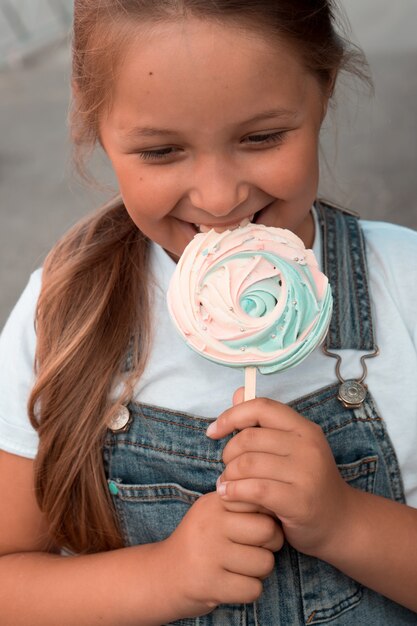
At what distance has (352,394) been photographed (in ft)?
6.79

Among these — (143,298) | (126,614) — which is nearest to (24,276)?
(143,298)

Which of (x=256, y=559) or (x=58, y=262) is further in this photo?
(x=58, y=262)

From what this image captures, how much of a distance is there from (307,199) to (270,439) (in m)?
0.50

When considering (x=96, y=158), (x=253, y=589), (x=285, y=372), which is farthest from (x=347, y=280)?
(x=96, y=158)

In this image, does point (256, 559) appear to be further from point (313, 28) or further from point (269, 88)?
point (313, 28)

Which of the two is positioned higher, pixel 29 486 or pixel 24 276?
pixel 24 276

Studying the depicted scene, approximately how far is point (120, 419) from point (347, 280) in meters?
0.57

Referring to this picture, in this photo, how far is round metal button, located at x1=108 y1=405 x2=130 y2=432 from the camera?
2111 mm

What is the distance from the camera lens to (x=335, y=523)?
1.85 m

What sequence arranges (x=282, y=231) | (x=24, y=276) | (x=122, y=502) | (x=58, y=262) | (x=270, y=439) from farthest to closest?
1. (x=24, y=276)
2. (x=58, y=262)
3. (x=122, y=502)
4. (x=282, y=231)
5. (x=270, y=439)

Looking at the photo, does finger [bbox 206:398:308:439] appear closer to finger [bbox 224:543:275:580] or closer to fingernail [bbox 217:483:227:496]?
fingernail [bbox 217:483:227:496]

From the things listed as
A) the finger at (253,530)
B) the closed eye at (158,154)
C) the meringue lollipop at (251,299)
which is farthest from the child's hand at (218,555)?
the closed eye at (158,154)

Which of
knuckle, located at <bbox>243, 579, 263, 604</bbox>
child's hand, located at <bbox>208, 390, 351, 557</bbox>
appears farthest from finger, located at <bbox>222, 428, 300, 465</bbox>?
knuckle, located at <bbox>243, 579, 263, 604</bbox>

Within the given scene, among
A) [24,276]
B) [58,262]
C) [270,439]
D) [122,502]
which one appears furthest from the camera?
[24,276]
